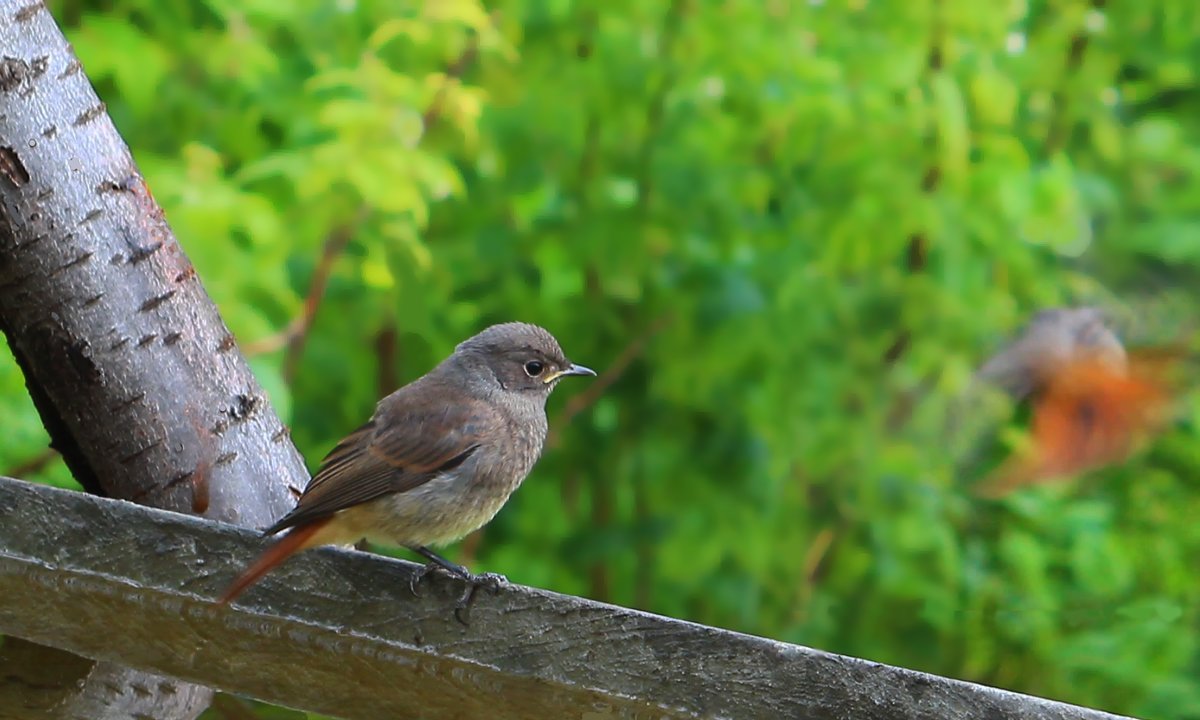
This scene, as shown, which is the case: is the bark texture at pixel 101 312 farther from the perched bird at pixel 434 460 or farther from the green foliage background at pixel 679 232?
the green foliage background at pixel 679 232

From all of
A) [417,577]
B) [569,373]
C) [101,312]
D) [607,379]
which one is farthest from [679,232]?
[417,577]

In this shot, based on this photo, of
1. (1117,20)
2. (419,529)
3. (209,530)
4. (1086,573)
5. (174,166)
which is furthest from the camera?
(1086,573)

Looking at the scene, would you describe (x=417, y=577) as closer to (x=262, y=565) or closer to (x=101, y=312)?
(x=262, y=565)

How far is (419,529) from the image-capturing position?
9.30 feet

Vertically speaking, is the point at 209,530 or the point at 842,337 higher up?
the point at 842,337

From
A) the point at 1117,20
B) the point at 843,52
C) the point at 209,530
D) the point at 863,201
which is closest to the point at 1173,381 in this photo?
the point at 863,201

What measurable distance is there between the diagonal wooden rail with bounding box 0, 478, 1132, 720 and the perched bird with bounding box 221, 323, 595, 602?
671 mm

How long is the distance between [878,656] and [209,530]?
147 inches

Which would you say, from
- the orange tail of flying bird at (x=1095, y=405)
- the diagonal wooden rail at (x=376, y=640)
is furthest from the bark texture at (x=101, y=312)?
the orange tail of flying bird at (x=1095, y=405)

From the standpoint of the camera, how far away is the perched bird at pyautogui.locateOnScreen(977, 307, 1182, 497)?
114 inches

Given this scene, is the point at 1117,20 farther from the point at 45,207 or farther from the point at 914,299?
the point at 45,207

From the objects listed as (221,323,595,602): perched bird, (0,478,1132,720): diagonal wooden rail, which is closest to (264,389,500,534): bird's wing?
(221,323,595,602): perched bird

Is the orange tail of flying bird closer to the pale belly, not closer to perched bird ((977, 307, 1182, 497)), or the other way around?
perched bird ((977, 307, 1182, 497))

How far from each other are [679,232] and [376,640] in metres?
2.59
